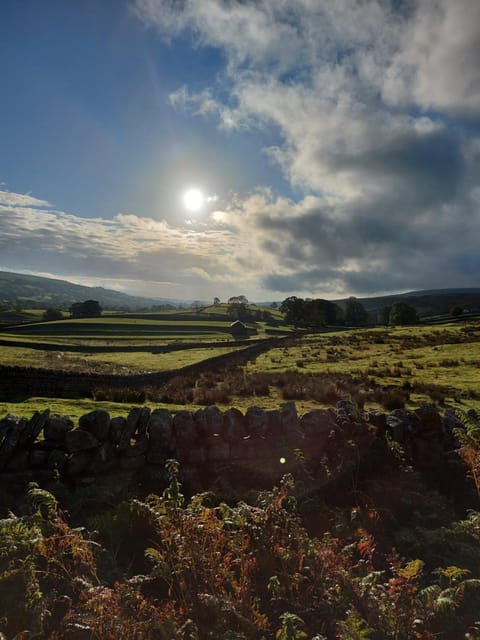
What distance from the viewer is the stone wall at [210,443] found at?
7.40 metres

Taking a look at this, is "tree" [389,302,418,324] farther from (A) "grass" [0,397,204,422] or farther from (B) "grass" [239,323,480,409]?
(A) "grass" [0,397,204,422]

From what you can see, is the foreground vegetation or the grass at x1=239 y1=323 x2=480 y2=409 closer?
the foreground vegetation

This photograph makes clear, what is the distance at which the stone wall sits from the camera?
7402 mm

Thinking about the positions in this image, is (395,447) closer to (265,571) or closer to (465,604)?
(465,604)

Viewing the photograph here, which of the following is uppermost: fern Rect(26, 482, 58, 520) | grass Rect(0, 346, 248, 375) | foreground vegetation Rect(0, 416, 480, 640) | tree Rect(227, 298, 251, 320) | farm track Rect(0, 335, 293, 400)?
tree Rect(227, 298, 251, 320)

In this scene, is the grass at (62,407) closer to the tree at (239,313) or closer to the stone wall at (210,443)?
the stone wall at (210,443)

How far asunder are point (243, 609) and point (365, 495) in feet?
12.0

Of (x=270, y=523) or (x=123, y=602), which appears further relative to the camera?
(x=270, y=523)

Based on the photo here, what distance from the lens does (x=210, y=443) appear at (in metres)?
8.06

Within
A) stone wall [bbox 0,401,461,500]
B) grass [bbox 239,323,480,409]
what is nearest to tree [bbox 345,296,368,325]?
grass [bbox 239,323,480,409]

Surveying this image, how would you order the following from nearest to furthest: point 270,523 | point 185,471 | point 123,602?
point 123,602
point 270,523
point 185,471

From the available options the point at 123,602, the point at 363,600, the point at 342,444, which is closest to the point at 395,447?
the point at 342,444

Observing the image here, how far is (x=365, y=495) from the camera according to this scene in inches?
278

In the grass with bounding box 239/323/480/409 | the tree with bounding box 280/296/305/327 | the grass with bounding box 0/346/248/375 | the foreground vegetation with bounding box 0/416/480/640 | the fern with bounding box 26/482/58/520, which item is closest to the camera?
the foreground vegetation with bounding box 0/416/480/640
